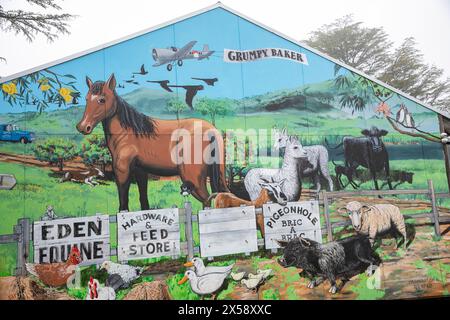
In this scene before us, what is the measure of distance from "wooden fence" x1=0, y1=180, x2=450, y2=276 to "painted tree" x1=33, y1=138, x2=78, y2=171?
1.29 meters

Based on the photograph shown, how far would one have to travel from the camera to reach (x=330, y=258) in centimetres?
922

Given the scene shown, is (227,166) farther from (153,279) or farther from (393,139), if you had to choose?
(393,139)

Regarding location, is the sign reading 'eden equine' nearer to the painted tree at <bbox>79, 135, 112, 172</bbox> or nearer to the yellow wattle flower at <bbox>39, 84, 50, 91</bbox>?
the painted tree at <bbox>79, 135, 112, 172</bbox>

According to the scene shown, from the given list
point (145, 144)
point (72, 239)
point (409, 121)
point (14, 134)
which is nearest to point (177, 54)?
point (145, 144)

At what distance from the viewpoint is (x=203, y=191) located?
899cm

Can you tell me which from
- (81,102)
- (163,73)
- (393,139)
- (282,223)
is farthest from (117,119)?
(393,139)

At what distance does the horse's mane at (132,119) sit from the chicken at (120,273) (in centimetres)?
287

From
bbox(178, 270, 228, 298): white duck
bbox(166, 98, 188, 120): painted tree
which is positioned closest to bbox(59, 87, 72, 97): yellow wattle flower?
bbox(166, 98, 188, 120): painted tree

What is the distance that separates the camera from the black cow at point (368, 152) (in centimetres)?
980

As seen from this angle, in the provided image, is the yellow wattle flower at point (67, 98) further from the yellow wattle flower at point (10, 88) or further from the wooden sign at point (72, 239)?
the wooden sign at point (72, 239)

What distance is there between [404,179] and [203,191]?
504 cm

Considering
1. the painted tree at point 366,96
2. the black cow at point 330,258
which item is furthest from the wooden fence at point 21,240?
→ the painted tree at point 366,96

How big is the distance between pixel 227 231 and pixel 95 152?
336 cm

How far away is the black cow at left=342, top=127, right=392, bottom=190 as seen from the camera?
32.1ft
